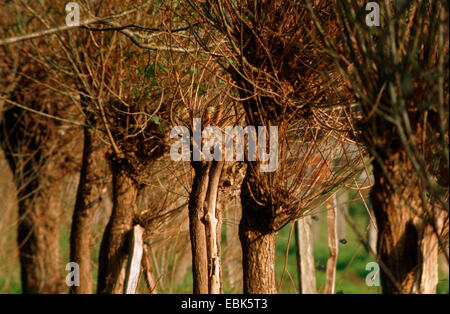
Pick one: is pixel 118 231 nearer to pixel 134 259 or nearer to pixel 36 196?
pixel 134 259

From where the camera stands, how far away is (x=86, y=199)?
9.30 metres

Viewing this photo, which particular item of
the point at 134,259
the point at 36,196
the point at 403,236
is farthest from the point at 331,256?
the point at 36,196

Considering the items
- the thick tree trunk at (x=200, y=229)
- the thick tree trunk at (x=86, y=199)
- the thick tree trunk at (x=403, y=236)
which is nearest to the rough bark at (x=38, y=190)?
the thick tree trunk at (x=86, y=199)

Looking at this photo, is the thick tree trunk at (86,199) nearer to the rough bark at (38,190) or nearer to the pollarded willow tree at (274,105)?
the rough bark at (38,190)

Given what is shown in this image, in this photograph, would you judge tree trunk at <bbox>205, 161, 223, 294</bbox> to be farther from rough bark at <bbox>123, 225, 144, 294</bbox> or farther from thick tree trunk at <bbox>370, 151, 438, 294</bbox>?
thick tree trunk at <bbox>370, 151, 438, 294</bbox>

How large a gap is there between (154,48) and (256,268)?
240 centimetres

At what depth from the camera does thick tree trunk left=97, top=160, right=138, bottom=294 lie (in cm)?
781

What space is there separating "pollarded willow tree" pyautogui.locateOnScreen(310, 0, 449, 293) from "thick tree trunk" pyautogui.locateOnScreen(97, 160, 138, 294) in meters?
4.65

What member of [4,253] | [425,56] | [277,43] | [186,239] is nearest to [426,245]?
[425,56]

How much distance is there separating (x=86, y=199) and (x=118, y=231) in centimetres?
166

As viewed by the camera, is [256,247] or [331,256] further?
[331,256]

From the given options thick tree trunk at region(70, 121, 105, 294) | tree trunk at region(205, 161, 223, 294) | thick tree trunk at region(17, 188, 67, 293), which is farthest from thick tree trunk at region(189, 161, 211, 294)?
thick tree trunk at region(17, 188, 67, 293)

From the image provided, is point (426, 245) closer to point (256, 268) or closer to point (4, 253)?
point (256, 268)

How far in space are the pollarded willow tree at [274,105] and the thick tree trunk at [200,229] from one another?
55 cm
